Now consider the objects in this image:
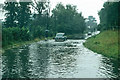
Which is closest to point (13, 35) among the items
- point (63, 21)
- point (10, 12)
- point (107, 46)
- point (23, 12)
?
point (107, 46)

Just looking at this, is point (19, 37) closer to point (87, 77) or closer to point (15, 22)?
Answer: point (87, 77)

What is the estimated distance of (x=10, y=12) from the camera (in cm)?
6612

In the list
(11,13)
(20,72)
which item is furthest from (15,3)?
(20,72)

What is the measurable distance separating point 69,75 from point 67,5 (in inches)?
3508

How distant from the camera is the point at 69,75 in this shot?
10.8m

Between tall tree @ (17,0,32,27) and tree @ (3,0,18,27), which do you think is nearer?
tree @ (3,0,18,27)

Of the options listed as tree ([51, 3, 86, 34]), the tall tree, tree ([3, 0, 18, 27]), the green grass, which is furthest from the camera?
tree ([51, 3, 86, 34])

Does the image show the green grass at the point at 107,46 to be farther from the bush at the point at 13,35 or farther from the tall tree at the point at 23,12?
the tall tree at the point at 23,12

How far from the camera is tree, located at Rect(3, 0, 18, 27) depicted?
65062 mm

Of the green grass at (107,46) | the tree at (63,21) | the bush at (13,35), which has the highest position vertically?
the tree at (63,21)

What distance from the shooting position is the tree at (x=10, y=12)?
65.1m

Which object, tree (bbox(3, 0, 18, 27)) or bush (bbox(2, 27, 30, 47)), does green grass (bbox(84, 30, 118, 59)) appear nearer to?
bush (bbox(2, 27, 30, 47))

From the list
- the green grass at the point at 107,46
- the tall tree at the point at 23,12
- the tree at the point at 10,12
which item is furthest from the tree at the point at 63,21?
the green grass at the point at 107,46

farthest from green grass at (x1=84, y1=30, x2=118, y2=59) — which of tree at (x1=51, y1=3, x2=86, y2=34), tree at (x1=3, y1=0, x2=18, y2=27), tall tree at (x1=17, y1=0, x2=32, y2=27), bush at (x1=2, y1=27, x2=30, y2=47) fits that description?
tree at (x1=51, y1=3, x2=86, y2=34)
